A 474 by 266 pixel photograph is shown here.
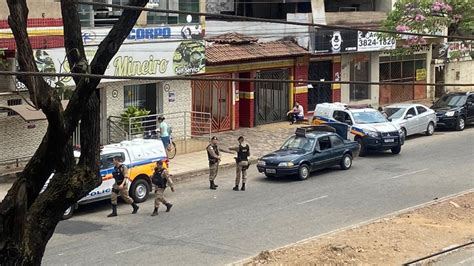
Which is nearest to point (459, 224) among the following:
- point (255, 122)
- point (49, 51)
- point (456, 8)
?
point (49, 51)

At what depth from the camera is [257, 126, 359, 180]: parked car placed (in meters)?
25.2

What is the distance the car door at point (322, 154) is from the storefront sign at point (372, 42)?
13847mm

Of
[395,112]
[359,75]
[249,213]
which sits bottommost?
[249,213]

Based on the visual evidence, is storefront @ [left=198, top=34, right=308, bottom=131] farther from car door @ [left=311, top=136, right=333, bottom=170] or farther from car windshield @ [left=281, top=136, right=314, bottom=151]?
car door @ [left=311, top=136, right=333, bottom=170]

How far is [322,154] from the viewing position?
85.4 ft

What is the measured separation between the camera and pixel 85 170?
10.8 metres

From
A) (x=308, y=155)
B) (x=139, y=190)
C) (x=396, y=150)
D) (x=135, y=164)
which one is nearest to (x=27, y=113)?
(x=135, y=164)

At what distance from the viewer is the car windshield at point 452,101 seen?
36375mm

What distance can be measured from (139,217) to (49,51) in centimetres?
777

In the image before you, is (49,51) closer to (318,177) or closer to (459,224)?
(318,177)

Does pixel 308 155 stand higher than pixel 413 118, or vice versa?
pixel 413 118

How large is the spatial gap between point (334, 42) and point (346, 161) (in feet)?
39.4

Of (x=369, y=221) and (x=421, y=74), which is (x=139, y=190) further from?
(x=421, y=74)

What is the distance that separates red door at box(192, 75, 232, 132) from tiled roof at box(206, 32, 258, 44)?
1452 millimetres
